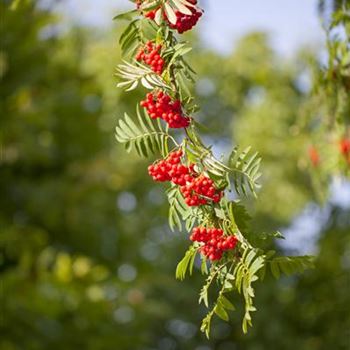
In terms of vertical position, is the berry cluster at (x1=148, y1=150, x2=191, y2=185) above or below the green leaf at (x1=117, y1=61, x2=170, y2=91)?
below

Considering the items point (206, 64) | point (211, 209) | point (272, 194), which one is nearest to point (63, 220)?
point (272, 194)

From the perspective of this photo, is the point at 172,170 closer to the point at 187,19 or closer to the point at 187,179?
the point at 187,179

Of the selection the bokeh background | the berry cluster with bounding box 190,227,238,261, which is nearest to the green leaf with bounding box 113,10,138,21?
the berry cluster with bounding box 190,227,238,261

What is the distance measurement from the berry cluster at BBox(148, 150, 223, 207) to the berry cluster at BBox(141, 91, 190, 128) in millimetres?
64

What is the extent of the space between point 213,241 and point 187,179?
146 millimetres

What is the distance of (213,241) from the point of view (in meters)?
1.60

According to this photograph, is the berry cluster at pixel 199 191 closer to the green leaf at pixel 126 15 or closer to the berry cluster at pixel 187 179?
the berry cluster at pixel 187 179

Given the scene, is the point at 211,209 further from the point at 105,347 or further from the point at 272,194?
the point at 272,194

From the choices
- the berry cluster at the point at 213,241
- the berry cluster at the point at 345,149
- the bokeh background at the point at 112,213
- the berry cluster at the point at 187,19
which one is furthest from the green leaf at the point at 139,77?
the bokeh background at the point at 112,213

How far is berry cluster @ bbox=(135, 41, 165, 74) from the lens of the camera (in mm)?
1744

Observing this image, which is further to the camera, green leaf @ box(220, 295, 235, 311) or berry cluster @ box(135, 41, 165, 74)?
berry cluster @ box(135, 41, 165, 74)

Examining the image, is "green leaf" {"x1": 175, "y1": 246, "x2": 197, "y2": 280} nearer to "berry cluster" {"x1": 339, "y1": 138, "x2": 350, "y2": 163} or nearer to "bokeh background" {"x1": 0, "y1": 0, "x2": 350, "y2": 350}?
"berry cluster" {"x1": 339, "y1": 138, "x2": 350, "y2": 163}

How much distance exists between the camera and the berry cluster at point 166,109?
1.68 meters

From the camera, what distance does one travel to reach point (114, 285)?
1002 cm
